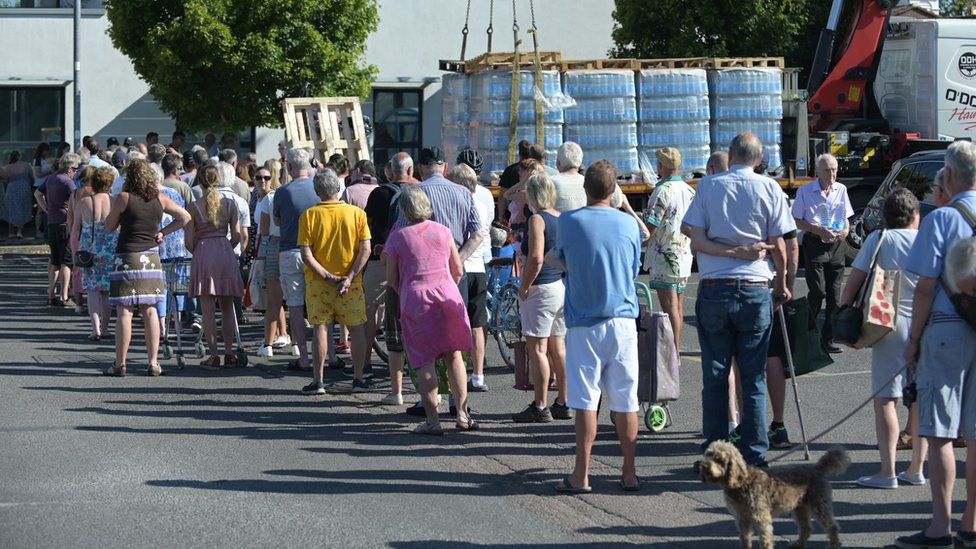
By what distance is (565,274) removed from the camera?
8406 millimetres

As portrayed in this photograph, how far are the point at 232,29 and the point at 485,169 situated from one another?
10319 millimetres

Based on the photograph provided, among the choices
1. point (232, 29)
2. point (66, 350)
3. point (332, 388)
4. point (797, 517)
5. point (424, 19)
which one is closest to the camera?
point (797, 517)

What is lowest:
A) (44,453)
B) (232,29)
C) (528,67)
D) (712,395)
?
(44,453)

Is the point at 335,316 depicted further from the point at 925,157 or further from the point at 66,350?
the point at 925,157

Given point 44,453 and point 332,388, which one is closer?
point 44,453

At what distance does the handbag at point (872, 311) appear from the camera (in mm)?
7367


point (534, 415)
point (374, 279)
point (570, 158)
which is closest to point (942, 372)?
point (534, 415)

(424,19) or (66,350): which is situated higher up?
(424,19)

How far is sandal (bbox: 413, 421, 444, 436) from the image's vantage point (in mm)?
9242

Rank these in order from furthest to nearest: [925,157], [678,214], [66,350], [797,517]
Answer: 1. [925,157]
2. [66,350]
3. [678,214]
4. [797,517]

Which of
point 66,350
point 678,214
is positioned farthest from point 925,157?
point 66,350

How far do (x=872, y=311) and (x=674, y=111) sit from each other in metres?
12.5

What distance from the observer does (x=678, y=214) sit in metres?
10.6

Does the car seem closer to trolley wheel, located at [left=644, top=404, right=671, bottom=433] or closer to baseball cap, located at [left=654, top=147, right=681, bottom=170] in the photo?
baseball cap, located at [left=654, top=147, right=681, bottom=170]
